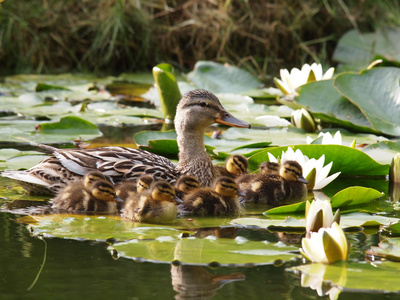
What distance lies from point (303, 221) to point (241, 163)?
1.02 m

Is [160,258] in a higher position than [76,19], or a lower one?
lower

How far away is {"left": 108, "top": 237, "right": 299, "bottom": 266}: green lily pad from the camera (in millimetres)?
2961

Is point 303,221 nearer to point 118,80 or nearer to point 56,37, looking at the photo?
point 118,80

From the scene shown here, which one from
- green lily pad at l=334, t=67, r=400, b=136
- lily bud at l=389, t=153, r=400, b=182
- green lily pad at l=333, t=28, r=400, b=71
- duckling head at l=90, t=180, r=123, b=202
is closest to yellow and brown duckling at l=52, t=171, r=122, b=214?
duckling head at l=90, t=180, r=123, b=202

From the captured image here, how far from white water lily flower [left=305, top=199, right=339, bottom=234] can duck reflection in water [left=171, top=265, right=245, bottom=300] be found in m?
0.57

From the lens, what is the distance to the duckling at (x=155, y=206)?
12.2 feet

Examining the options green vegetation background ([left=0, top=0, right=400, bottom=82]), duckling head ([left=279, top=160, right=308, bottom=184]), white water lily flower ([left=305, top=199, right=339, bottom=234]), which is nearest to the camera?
white water lily flower ([left=305, top=199, right=339, bottom=234])

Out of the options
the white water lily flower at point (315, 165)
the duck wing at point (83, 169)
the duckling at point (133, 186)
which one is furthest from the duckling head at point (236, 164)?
the duckling at point (133, 186)

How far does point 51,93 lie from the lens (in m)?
7.74

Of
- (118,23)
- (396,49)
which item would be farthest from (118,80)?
(396,49)

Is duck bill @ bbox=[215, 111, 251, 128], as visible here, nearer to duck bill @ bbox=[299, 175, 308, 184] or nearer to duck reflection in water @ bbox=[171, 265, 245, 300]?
duck bill @ bbox=[299, 175, 308, 184]

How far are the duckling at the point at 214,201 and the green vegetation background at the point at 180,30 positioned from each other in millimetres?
5936

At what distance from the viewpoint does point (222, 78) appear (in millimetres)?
7762

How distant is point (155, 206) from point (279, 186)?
3.02 ft
